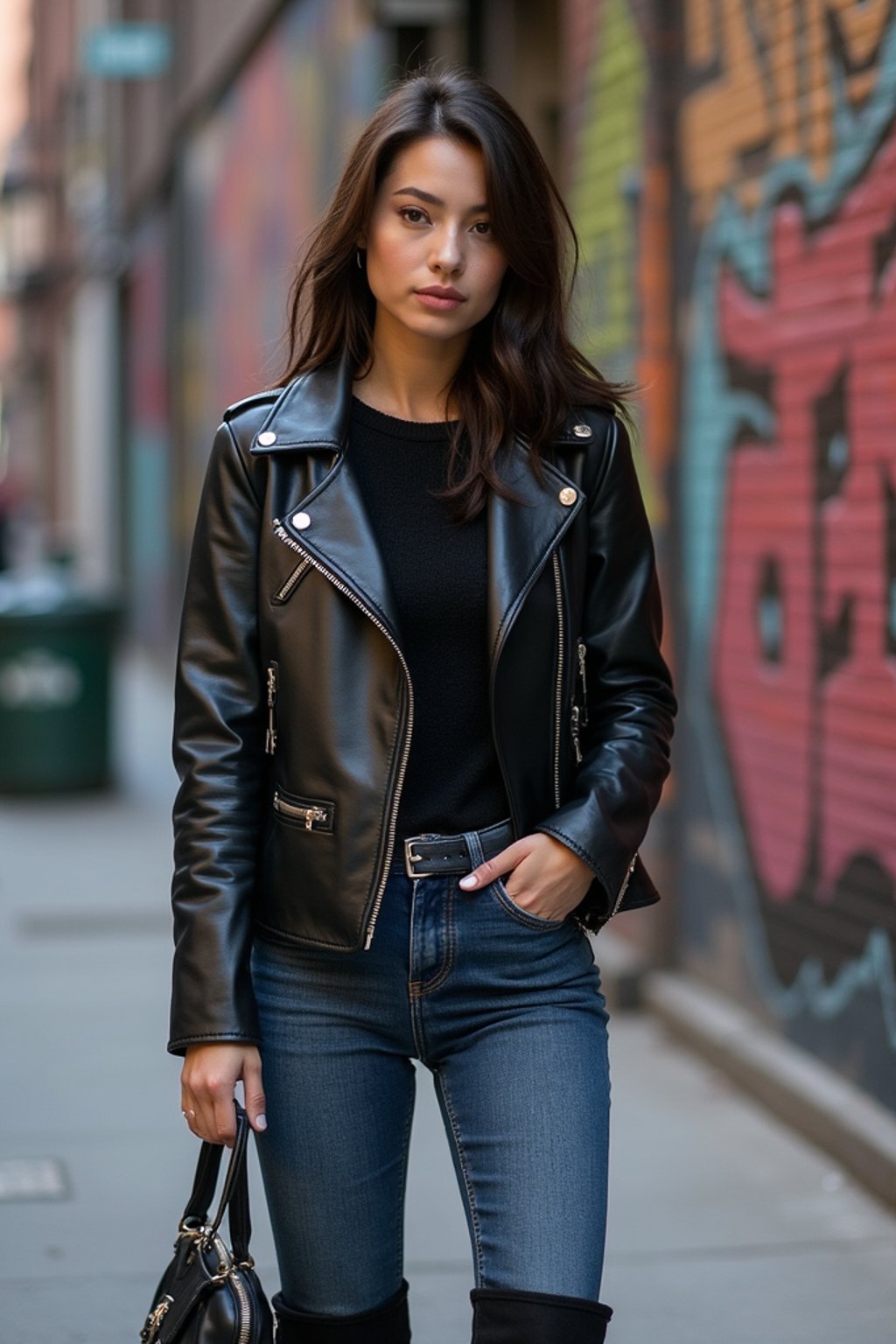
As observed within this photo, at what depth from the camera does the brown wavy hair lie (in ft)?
8.66

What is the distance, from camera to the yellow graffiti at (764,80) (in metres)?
4.96

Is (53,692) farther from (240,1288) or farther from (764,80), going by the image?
(240,1288)

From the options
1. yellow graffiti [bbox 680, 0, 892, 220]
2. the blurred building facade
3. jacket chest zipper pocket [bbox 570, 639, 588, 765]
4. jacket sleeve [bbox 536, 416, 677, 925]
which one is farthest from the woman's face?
yellow graffiti [bbox 680, 0, 892, 220]

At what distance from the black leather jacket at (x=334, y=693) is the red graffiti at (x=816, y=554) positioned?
2175 millimetres

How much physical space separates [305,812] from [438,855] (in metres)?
0.18

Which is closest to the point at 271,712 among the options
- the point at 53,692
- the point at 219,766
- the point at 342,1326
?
the point at 219,766

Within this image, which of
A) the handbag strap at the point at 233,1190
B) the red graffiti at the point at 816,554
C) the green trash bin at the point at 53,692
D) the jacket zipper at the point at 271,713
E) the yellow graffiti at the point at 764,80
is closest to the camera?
the handbag strap at the point at 233,1190

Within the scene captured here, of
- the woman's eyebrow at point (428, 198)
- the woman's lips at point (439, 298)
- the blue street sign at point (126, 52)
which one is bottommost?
the woman's lips at point (439, 298)

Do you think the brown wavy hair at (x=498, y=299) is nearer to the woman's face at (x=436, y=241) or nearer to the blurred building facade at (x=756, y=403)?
the woman's face at (x=436, y=241)

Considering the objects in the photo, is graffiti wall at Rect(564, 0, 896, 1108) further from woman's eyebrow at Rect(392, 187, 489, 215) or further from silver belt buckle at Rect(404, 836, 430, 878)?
silver belt buckle at Rect(404, 836, 430, 878)

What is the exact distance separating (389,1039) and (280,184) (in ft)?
35.9

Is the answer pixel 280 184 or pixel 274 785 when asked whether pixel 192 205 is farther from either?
pixel 274 785

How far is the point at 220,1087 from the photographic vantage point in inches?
101

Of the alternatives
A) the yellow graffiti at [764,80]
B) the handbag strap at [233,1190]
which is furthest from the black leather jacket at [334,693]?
the yellow graffiti at [764,80]
